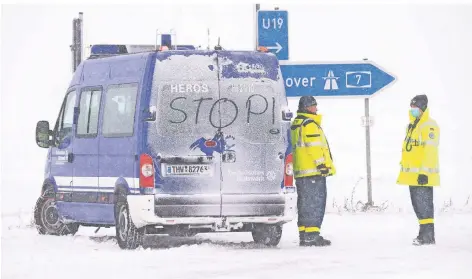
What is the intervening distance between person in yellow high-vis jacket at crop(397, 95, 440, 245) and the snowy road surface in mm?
393

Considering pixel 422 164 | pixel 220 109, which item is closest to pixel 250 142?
pixel 220 109

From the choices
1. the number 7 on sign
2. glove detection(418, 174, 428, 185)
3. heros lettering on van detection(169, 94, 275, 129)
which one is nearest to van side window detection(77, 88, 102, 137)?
heros lettering on van detection(169, 94, 275, 129)

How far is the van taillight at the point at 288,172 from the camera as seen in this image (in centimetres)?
1545

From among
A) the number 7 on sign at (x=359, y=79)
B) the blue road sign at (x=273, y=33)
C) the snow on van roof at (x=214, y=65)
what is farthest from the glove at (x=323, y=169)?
the number 7 on sign at (x=359, y=79)

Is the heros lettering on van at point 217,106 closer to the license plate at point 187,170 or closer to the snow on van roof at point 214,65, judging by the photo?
the snow on van roof at point 214,65

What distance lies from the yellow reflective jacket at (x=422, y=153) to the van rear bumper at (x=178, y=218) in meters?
1.59

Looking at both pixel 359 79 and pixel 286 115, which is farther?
pixel 359 79

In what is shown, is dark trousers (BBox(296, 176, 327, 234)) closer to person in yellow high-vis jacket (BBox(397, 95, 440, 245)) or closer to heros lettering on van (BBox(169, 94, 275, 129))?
person in yellow high-vis jacket (BBox(397, 95, 440, 245))

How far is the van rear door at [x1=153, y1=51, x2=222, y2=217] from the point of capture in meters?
15.0

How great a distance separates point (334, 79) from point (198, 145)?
6.77m

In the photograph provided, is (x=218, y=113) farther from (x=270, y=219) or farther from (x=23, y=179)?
(x=23, y=179)

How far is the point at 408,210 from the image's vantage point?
22.5 metres

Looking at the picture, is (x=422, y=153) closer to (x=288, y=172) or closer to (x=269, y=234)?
(x=288, y=172)

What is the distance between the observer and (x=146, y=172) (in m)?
15.0
